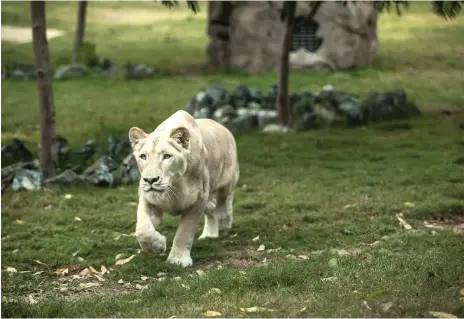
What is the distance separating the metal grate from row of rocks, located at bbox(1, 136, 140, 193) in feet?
42.5

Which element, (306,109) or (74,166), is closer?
(74,166)

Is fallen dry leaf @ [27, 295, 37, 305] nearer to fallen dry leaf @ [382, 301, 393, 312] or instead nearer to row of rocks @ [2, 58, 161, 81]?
fallen dry leaf @ [382, 301, 393, 312]

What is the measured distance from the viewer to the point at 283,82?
2070 centimetres

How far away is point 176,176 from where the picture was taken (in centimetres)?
1016

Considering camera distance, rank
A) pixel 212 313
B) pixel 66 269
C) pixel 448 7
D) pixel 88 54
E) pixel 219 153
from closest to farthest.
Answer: pixel 212 313, pixel 66 269, pixel 219 153, pixel 448 7, pixel 88 54

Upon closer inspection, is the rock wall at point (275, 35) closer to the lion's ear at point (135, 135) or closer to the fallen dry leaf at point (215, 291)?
the lion's ear at point (135, 135)

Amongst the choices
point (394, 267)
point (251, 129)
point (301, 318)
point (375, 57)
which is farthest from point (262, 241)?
point (375, 57)

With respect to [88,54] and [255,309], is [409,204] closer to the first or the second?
[255,309]

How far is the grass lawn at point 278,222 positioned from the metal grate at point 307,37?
183cm

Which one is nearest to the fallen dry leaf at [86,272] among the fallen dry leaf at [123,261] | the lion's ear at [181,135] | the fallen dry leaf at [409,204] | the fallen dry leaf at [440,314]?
the fallen dry leaf at [123,261]

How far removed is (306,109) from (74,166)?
6.41 metres

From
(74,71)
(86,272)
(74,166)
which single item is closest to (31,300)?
(86,272)

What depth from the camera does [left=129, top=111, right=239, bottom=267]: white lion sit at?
9.95m

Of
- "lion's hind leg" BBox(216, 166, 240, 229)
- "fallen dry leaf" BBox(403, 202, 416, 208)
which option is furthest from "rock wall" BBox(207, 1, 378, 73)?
"lion's hind leg" BBox(216, 166, 240, 229)
